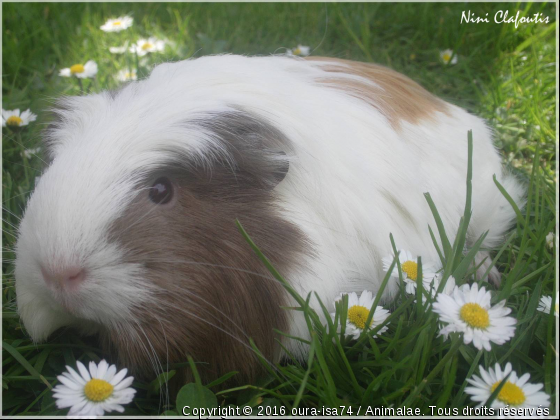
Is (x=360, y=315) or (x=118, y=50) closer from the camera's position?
(x=360, y=315)

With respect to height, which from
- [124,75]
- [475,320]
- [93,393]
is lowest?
[93,393]

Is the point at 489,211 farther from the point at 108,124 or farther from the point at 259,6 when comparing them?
the point at 259,6

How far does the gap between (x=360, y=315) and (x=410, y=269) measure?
0.21 metres

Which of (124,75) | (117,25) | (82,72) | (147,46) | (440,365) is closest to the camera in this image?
(440,365)

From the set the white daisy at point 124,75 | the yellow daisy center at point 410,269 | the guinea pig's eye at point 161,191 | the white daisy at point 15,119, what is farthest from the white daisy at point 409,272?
the white daisy at point 124,75

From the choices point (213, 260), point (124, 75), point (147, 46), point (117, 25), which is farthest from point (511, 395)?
point (117, 25)

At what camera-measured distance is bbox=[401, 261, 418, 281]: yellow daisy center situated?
1471 millimetres

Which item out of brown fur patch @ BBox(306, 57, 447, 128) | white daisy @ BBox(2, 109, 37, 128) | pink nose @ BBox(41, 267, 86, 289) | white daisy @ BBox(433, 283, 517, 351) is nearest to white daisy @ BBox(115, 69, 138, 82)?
white daisy @ BBox(2, 109, 37, 128)

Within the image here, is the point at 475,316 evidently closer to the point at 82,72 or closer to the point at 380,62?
the point at 82,72

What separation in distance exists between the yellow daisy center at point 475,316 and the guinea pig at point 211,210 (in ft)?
1.34

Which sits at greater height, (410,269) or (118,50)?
(118,50)

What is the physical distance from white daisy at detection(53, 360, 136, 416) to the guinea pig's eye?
0.45 metres

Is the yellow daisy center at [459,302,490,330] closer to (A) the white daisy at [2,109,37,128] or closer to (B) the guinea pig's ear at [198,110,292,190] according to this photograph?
(B) the guinea pig's ear at [198,110,292,190]

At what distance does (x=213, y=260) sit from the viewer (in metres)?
1.34
